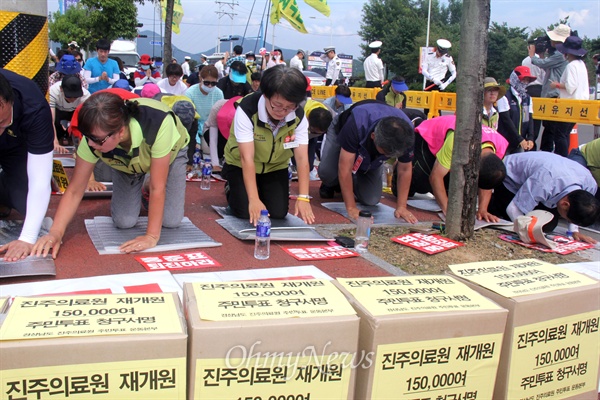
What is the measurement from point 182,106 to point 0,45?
2674 mm

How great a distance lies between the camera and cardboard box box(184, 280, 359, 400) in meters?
1.53

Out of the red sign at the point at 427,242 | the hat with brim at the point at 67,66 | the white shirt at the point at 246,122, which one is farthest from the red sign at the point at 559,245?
the hat with brim at the point at 67,66

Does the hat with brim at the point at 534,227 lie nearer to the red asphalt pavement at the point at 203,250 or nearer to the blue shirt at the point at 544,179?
the blue shirt at the point at 544,179

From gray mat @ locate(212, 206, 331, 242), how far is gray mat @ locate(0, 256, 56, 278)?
4.68 feet

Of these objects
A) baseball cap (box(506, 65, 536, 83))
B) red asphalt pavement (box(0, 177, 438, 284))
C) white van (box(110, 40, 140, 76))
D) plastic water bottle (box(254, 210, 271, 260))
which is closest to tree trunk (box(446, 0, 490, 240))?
red asphalt pavement (box(0, 177, 438, 284))

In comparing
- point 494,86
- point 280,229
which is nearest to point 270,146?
point 280,229

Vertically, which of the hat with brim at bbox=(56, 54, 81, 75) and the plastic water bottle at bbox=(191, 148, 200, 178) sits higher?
the hat with brim at bbox=(56, 54, 81, 75)

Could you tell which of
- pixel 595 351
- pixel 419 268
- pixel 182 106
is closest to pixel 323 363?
pixel 595 351

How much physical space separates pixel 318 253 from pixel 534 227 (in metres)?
1.94

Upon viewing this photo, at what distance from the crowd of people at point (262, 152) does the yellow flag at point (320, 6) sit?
4292 millimetres

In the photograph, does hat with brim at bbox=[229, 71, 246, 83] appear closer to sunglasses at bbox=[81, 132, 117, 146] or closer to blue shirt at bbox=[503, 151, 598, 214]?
blue shirt at bbox=[503, 151, 598, 214]

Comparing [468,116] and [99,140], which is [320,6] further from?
[99,140]

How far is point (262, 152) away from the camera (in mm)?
4723

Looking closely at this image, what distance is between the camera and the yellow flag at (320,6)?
11.5 metres
